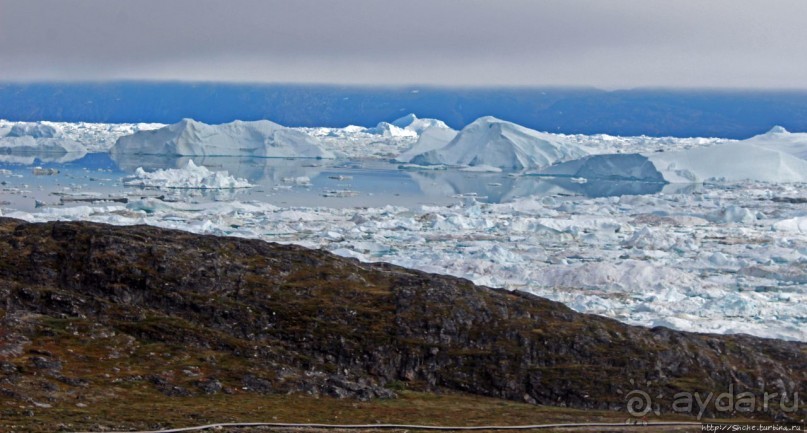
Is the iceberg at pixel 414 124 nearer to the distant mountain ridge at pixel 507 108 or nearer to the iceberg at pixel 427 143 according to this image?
the distant mountain ridge at pixel 507 108

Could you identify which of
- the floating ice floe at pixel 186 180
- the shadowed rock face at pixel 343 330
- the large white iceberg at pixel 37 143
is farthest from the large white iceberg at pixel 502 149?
the shadowed rock face at pixel 343 330

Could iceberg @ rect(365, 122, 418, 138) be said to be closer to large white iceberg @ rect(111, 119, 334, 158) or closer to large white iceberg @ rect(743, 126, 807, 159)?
large white iceberg @ rect(111, 119, 334, 158)

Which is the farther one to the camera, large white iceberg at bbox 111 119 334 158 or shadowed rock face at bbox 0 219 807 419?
large white iceberg at bbox 111 119 334 158

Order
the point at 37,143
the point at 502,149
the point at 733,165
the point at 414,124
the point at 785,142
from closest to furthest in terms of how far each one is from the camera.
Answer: the point at 733,165, the point at 502,149, the point at 785,142, the point at 37,143, the point at 414,124

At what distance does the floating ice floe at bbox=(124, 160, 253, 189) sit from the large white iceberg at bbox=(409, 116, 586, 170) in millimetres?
28134

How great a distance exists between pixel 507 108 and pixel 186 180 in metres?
124

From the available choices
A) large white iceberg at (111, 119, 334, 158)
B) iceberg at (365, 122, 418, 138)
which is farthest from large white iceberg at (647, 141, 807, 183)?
iceberg at (365, 122, 418, 138)

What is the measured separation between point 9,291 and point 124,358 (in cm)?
338

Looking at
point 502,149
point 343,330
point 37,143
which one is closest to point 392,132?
point 37,143

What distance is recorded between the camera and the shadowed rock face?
618 inches

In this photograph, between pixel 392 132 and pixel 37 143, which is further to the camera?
pixel 392 132

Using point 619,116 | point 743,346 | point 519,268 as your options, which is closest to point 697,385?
point 743,346

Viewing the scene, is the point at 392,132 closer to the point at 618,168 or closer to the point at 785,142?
the point at 785,142

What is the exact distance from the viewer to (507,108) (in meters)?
178
